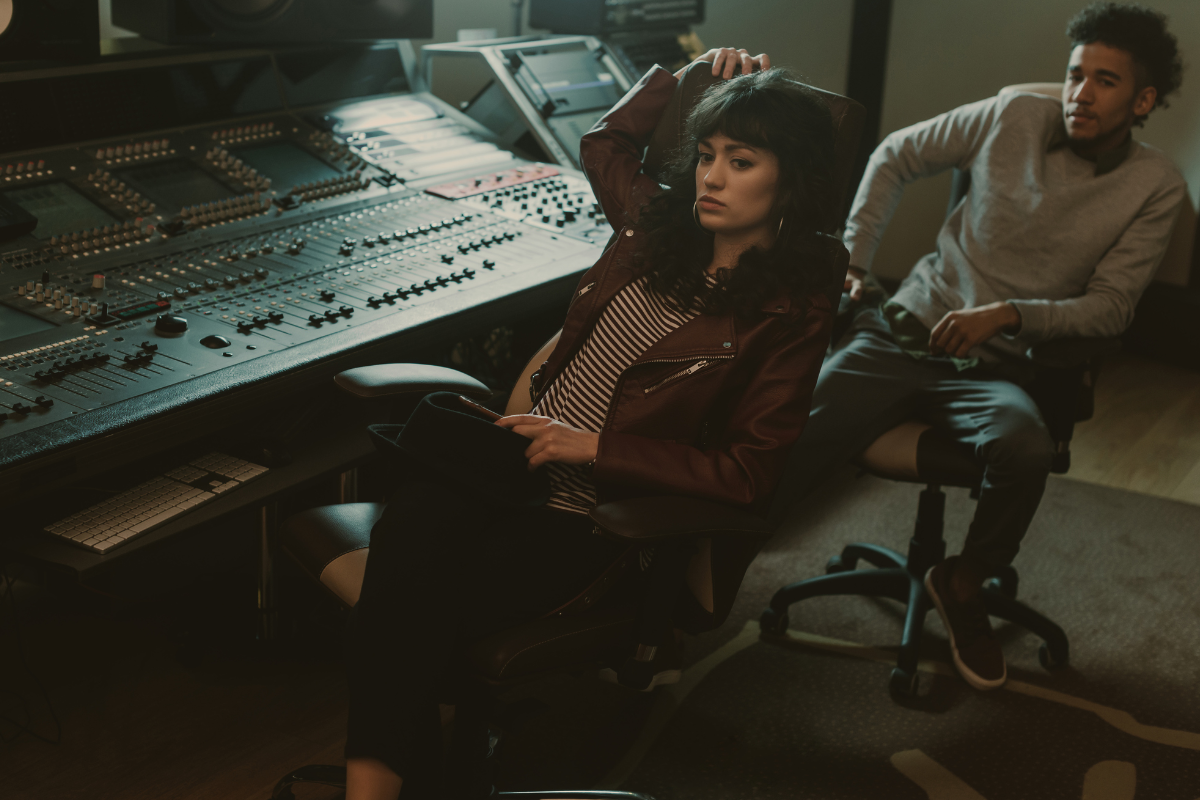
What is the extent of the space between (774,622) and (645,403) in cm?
91

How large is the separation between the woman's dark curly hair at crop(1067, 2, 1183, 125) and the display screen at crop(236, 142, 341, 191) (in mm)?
1574

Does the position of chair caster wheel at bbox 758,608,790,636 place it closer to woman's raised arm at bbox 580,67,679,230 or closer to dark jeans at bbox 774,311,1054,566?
dark jeans at bbox 774,311,1054,566

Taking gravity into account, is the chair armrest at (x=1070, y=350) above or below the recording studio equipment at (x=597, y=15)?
below

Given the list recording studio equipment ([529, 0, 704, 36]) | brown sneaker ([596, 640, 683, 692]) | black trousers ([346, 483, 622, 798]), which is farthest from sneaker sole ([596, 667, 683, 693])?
recording studio equipment ([529, 0, 704, 36])

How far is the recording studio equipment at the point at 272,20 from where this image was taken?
2.03m

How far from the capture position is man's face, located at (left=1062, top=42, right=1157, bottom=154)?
1982 millimetres

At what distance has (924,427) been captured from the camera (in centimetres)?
198

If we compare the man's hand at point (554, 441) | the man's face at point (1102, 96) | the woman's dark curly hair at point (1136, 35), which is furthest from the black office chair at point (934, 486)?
the man's hand at point (554, 441)

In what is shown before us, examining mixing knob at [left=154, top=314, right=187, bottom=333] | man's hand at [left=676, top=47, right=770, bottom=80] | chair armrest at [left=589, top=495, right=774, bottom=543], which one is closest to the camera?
chair armrest at [left=589, top=495, right=774, bottom=543]

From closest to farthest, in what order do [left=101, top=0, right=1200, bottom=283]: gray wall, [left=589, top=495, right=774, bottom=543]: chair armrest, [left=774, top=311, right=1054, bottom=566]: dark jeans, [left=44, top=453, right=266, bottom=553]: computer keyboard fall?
[left=589, top=495, right=774, bottom=543]: chair armrest, [left=44, top=453, right=266, bottom=553]: computer keyboard, [left=774, top=311, right=1054, bottom=566]: dark jeans, [left=101, top=0, right=1200, bottom=283]: gray wall

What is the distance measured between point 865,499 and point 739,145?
5.32 ft

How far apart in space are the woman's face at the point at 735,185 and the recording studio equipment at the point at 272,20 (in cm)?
118

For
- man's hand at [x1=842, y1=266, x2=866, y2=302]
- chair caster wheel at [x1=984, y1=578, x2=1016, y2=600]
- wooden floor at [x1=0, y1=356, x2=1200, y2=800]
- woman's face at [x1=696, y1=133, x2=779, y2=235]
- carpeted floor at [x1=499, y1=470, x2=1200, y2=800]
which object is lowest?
wooden floor at [x1=0, y1=356, x2=1200, y2=800]

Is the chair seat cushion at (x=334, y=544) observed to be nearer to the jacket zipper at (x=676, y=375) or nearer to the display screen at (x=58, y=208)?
the jacket zipper at (x=676, y=375)
